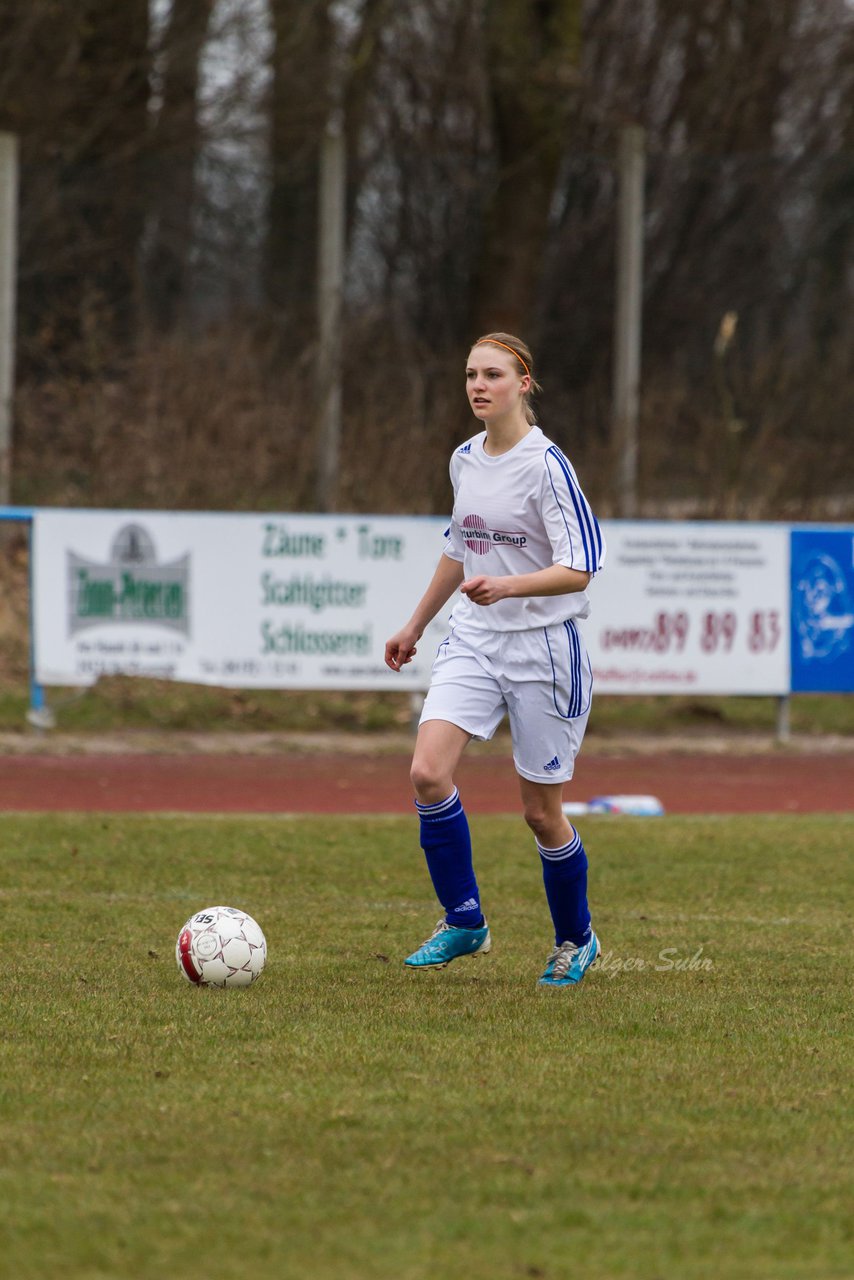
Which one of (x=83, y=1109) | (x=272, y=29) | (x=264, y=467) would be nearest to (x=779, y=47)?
(x=272, y=29)

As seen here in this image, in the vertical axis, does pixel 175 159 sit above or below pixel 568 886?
above

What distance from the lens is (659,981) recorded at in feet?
20.7

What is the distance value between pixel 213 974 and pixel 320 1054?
965 millimetres

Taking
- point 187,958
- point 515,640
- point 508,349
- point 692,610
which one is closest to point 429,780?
point 515,640

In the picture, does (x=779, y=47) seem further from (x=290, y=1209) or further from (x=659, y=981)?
(x=290, y=1209)

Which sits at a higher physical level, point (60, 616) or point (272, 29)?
point (272, 29)

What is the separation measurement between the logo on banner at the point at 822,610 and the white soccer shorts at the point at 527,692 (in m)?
9.24

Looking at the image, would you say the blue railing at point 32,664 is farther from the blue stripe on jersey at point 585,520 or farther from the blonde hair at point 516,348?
the blue stripe on jersey at point 585,520

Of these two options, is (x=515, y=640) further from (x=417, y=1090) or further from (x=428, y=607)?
(x=417, y=1090)

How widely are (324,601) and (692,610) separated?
9.68 ft

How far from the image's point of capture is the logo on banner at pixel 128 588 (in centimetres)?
1394

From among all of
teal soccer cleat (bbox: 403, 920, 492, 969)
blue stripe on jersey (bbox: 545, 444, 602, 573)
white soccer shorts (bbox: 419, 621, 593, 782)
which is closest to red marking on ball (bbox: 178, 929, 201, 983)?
teal soccer cleat (bbox: 403, 920, 492, 969)

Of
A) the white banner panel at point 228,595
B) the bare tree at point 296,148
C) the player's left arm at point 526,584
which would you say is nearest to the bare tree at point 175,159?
the bare tree at point 296,148

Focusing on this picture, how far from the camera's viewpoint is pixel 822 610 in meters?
15.1
